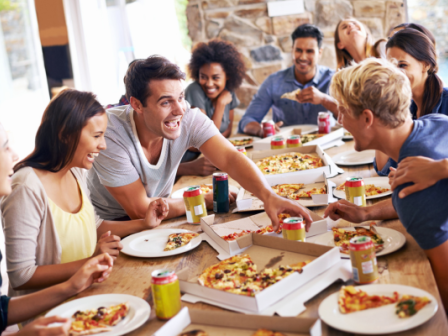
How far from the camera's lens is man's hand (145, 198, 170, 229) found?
2.00 metres

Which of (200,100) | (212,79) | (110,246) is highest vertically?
(212,79)

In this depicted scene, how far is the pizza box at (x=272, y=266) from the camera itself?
1235 mm

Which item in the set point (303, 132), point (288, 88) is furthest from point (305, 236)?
point (288, 88)

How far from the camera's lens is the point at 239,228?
6.16ft

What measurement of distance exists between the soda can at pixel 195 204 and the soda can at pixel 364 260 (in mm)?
852

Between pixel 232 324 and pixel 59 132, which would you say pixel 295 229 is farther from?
pixel 59 132

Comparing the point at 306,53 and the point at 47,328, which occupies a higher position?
the point at 306,53

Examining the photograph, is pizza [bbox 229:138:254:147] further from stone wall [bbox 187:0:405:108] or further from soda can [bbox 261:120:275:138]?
stone wall [bbox 187:0:405:108]

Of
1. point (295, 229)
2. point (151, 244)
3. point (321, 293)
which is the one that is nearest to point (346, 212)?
point (295, 229)

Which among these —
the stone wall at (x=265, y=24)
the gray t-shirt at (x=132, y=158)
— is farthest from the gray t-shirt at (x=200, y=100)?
the gray t-shirt at (x=132, y=158)

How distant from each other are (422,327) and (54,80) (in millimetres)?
3699

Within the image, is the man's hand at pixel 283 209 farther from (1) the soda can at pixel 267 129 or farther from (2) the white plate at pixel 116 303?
(1) the soda can at pixel 267 129

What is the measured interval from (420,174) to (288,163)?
121 cm

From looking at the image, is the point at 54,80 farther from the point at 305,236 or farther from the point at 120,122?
the point at 305,236
